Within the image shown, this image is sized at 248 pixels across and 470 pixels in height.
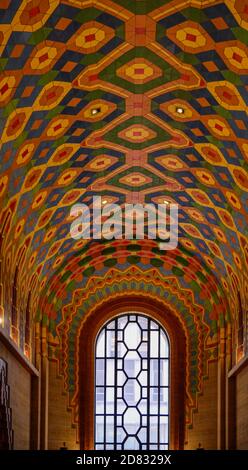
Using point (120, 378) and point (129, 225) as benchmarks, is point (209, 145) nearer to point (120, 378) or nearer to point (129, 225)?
point (129, 225)

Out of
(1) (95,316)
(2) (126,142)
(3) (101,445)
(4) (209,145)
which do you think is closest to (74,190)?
(2) (126,142)

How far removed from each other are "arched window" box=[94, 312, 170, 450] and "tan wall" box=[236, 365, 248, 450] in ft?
22.2

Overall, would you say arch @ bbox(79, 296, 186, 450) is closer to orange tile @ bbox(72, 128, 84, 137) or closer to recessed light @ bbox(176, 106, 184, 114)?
orange tile @ bbox(72, 128, 84, 137)

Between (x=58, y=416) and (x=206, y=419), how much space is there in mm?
6247

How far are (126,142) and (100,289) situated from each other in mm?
14098

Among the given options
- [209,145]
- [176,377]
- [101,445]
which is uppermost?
[209,145]

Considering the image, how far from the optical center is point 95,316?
43.3 m

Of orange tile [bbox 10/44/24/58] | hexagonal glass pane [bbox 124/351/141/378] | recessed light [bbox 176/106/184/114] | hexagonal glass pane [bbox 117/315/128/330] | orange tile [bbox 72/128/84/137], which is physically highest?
recessed light [bbox 176/106/184/114]

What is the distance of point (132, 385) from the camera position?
44719 millimetres

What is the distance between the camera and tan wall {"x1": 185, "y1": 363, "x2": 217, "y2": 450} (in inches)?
1615

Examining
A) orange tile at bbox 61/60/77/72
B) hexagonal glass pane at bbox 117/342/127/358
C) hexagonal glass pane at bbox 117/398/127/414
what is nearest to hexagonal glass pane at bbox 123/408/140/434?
Answer: hexagonal glass pane at bbox 117/398/127/414

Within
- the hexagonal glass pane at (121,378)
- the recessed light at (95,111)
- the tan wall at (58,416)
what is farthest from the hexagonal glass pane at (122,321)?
the recessed light at (95,111)

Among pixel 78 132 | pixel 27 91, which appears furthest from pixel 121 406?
pixel 27 91

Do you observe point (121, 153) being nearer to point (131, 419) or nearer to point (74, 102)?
point (74, 102)
